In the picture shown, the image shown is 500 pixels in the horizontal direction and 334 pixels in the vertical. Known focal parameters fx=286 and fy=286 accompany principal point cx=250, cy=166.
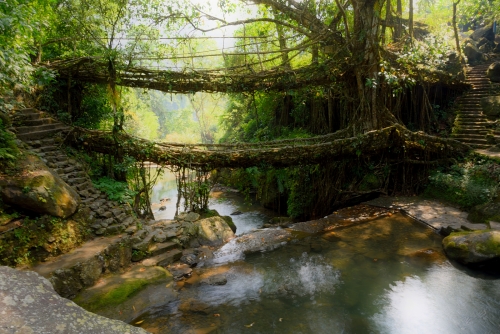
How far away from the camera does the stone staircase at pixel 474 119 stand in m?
9.38

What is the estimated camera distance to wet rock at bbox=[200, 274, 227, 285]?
16.7 feet

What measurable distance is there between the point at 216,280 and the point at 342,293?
2176mm

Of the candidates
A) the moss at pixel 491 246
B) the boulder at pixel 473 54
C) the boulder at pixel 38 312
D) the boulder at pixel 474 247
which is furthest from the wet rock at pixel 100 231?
the boulder at pixel 473 54

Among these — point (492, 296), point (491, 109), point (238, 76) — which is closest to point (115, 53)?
point (238, 76)

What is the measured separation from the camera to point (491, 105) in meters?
10.1

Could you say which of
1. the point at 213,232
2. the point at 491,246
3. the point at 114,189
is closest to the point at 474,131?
the point at 491,246

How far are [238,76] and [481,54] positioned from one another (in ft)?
46.0

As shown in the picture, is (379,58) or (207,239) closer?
(207,239)

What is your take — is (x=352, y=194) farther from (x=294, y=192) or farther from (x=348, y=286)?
(x=348, y=286)

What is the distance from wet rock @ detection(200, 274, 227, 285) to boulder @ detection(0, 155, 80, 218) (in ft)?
9.04

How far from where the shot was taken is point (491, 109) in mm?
10000

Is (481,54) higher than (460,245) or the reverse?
higher

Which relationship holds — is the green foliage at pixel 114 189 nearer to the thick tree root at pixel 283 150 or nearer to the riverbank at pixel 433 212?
the thick tree root at pixel 283 150

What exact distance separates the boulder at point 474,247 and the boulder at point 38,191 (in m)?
7.02
